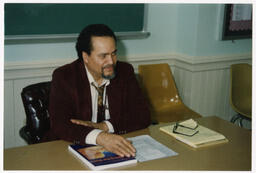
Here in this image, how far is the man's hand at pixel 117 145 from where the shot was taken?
1.92 metres

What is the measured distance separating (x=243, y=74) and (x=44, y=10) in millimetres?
2372

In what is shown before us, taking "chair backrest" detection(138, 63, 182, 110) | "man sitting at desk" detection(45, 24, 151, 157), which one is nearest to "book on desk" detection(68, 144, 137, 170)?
"man sitting at desk" detection(45, 24, 151, 157)

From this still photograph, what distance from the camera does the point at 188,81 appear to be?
13.5 ft

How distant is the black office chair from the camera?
2.55m

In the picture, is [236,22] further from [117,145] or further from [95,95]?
[117,145]

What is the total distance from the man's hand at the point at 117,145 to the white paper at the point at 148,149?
56 mm

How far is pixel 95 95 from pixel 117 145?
0.76 metres

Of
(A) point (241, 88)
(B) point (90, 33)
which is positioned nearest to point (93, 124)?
(B) point (90, 33)

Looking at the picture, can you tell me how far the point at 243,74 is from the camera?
4180 mm

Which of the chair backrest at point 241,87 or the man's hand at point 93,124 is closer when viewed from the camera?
the man's hand at point 93,124

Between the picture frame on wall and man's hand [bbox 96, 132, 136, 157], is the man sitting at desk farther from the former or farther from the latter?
the picture frame on wall

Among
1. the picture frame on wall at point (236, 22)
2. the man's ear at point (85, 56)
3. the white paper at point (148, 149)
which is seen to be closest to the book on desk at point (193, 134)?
the white paper at point (148, 149)

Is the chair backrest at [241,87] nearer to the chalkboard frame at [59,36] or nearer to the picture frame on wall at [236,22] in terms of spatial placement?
the picture frame on wall at [236,22]

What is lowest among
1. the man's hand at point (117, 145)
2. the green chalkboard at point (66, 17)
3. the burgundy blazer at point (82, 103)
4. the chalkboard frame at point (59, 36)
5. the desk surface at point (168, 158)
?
the desk surface at point (168, 158)
